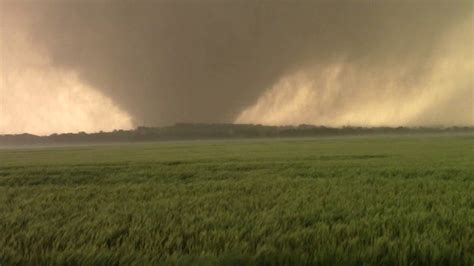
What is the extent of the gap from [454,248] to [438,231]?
2.45ft

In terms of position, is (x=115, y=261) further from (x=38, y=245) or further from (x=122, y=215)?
(x=122, y=215)

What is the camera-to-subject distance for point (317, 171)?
1424 centimetres

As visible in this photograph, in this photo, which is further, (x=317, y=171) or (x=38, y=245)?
(x=317, y=171)

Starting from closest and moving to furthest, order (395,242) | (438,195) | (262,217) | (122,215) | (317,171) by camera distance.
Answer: (395,242)
(262,217)
(122,215)
(438,195)
(317,171)

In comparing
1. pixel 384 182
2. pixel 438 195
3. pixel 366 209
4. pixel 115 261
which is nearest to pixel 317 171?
pixel 384 182

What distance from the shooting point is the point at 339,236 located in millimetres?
4777

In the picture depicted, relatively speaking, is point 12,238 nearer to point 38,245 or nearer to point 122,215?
point 38,245

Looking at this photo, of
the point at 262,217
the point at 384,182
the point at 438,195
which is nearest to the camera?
the point at 262,217

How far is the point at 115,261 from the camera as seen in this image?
12.9 feet

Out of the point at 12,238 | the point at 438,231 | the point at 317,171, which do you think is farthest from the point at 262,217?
the point at 317,171

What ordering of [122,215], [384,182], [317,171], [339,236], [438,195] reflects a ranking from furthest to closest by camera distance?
1. [317,171]
2. [384,182]
3. [438,195]
4. [122,215]
5. [339,236]

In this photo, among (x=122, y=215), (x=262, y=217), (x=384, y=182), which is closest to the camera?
(x=262, y=217)

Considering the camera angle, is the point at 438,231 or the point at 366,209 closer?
the point at 438,231

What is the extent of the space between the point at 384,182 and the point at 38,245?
9542mm
